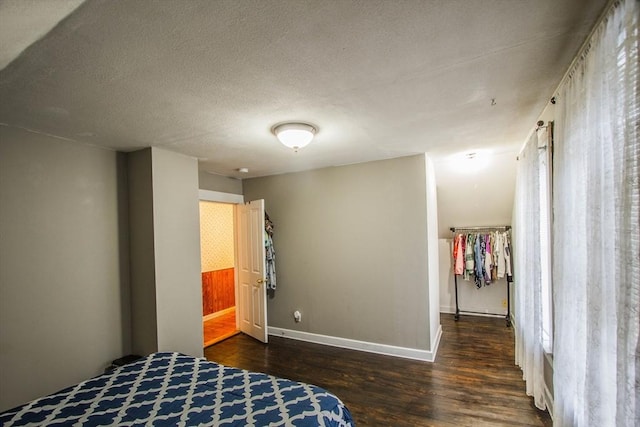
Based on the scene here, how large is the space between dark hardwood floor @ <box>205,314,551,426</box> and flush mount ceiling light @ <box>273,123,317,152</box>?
2.38 m

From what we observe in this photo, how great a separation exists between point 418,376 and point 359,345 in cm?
91

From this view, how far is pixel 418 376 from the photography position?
307 cm

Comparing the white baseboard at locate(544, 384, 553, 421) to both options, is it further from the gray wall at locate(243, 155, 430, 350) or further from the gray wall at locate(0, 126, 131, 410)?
the gray wall at locate(0, 126, 131, 410)

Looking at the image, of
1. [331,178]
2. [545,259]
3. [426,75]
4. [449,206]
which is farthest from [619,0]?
[449,206]

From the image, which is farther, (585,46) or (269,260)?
(269,260)

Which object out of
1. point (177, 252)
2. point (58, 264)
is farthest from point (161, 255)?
point (58, 264)

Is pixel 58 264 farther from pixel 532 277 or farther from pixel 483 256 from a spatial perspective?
pixel 483 256

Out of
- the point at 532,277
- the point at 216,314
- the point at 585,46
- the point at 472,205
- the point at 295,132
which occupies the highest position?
the point at 585,46

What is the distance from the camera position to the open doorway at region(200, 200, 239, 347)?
217 inches

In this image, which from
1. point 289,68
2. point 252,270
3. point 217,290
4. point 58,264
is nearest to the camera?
point 289,68

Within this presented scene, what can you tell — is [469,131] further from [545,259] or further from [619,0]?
[619,0]

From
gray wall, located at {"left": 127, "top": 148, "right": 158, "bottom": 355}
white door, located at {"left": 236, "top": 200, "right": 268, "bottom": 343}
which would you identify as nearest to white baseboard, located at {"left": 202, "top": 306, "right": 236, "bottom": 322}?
white door, located at {"left": 236, "top": 200, "right": 268, "bottom": 343}

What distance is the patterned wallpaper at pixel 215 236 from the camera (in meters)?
5.77

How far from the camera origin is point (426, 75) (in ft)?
5.54
